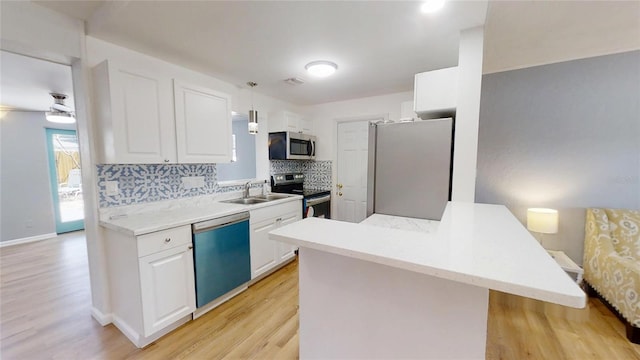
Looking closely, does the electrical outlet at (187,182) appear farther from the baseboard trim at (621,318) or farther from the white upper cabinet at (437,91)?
the baseboard trim at (621,318)

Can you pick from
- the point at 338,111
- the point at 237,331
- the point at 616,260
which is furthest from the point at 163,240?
the point at 616,260

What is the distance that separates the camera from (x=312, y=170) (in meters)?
4.26

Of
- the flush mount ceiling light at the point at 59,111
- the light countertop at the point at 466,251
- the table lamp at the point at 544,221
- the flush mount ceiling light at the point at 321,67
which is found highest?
the flush mount ceiling light at the point at 321,67

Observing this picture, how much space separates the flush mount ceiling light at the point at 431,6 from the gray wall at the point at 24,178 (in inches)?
236

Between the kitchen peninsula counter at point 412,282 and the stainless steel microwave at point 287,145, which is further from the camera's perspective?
the stainless steel microwave at point 287,145

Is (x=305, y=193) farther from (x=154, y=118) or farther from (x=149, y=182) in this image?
(x=154, y=118)

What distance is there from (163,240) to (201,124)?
114 cm

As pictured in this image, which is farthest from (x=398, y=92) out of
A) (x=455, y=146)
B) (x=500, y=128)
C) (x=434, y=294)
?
(x=434, y=294)

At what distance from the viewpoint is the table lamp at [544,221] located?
2.36 metres

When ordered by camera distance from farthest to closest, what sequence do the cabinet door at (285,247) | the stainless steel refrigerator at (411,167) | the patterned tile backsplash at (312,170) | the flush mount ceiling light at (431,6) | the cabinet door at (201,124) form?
the patterned tile backsplash at (312,170)
the cabinet door at (285,247)
the cabinet door at (201,124)
the stainless steel refrigerator at (411,167)
the flush mount ceiling light at (431,6)

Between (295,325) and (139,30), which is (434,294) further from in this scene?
(139,30)

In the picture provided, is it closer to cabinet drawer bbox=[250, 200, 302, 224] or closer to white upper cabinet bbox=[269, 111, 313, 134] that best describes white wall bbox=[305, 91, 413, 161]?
white upper cabinet bbox=[269, 111, 313, 134]

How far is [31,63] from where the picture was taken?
2.31 m

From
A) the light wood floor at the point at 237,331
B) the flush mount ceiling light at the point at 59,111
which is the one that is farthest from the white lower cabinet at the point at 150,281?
the flush mount ceiling light at the point at 59,111
